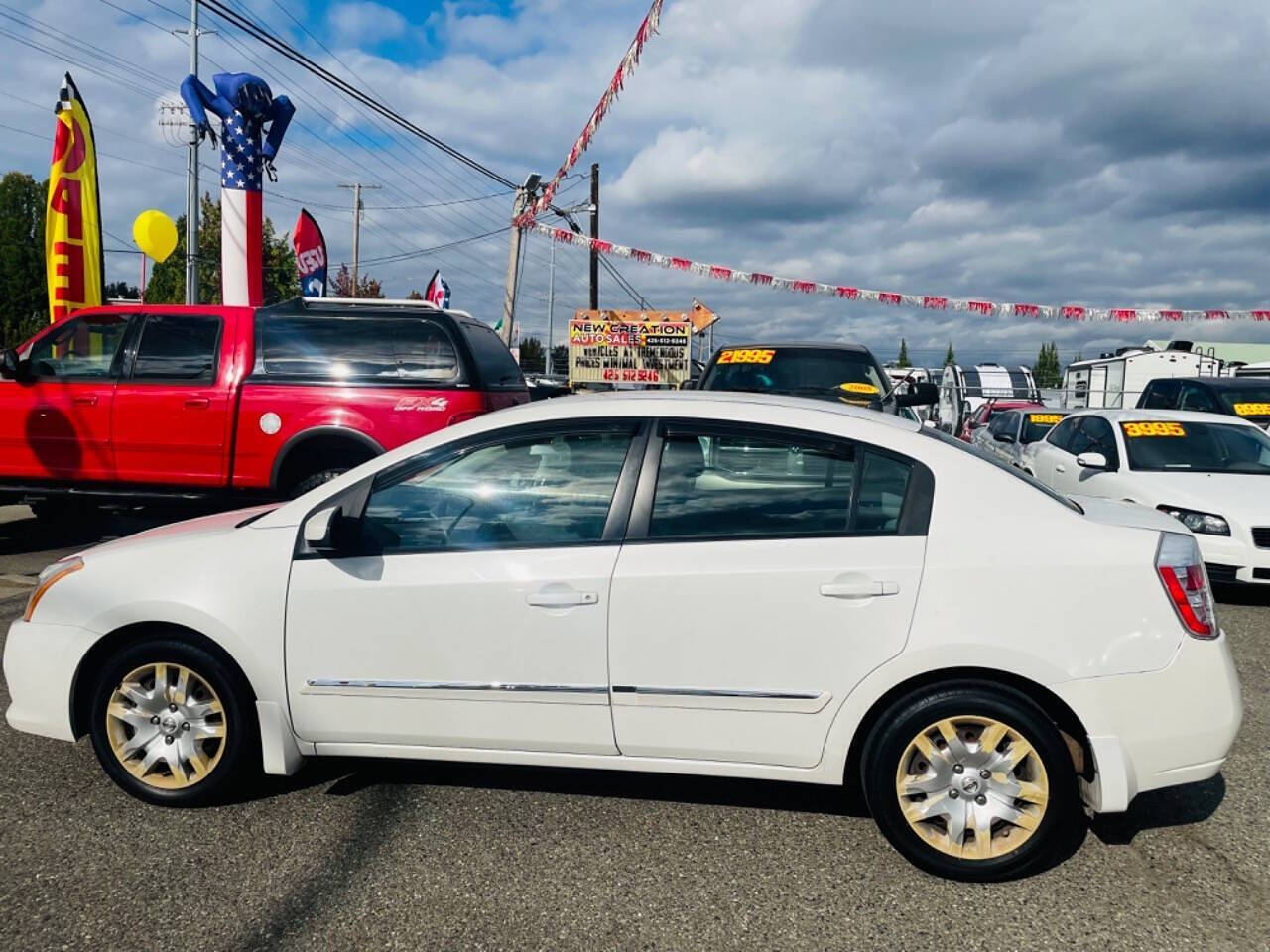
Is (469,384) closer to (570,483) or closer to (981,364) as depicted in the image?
(570,483)

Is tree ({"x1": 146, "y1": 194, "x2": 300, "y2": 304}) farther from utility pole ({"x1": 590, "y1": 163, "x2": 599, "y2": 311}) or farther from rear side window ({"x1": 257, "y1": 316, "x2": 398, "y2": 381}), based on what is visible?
rear side window ({"x1": 257, "y1": 316, "x2": 398, "y2": 381})

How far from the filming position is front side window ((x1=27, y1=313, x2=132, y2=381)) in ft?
26.0

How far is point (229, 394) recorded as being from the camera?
7.56m

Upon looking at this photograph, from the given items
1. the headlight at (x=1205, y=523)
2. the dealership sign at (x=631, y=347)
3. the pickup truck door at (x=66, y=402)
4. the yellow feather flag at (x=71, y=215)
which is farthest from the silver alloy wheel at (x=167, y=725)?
the dealership sign at (x=631, y=347)

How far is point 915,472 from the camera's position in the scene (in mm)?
3273

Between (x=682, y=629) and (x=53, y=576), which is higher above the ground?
(x=682, y=629)

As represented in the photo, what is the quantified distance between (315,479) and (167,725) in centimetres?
410

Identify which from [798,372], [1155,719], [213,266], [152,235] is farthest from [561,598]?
[213,266]

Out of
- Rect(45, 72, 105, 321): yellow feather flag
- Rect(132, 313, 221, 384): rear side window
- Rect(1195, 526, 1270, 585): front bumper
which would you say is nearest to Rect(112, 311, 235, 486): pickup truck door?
Rect(132, 313, 221, 384): rear side window

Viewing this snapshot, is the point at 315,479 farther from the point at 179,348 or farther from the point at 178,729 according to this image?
the point at 178,729

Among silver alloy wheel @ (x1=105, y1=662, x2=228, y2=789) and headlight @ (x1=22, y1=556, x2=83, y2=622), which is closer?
silver alloy wheel @ (x1=105, y1=662, x2=228, y2=789)

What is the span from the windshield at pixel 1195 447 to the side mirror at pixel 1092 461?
23cm

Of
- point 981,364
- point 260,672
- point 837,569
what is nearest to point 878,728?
point 837,569

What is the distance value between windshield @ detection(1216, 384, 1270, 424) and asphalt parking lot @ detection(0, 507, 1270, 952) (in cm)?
1006
